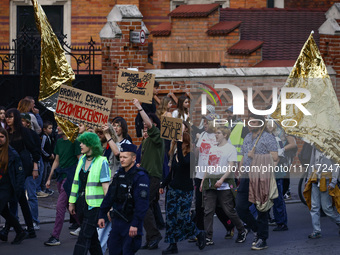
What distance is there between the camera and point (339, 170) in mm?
11531

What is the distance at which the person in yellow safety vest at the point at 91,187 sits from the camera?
30.0ft

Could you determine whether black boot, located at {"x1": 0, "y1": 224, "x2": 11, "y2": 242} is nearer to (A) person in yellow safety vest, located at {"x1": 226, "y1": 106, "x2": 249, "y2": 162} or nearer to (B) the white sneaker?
(B) the white sneaker

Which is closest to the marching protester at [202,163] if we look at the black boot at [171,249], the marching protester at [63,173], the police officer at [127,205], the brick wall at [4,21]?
the black boot at [171,249]

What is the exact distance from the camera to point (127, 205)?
28.5ft

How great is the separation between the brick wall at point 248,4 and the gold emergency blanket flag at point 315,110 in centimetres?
1248

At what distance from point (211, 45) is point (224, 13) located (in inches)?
124

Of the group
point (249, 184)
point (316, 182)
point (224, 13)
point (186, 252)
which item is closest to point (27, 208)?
point (186, 252)

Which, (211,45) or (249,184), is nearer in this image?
(249,184)

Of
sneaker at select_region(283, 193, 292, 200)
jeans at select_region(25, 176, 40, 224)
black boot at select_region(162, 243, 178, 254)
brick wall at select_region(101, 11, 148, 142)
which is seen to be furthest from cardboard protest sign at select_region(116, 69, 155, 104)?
brick wall at select_region(101, 11, 148, 142)

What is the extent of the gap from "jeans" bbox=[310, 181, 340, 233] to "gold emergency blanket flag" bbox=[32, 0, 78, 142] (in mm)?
4397

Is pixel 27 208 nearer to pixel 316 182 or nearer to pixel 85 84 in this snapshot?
pixel 316 182

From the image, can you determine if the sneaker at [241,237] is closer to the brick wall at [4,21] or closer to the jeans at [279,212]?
the jeans at [279,212]

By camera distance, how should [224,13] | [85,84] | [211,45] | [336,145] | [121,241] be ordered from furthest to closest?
[224,13] → [211,45] → [85,84] → [336,145] → [121,241]

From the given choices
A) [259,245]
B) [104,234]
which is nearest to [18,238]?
[104,234]
